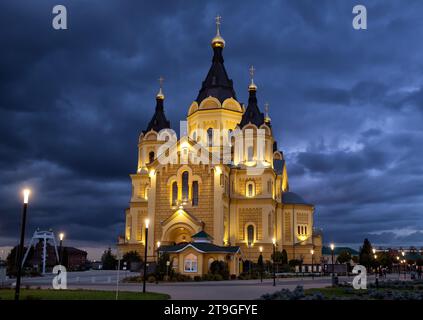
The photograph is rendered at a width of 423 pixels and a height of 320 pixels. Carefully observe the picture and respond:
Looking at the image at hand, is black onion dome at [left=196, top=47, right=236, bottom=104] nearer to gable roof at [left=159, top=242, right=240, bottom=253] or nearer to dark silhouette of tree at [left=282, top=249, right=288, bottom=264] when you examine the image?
dark silhouette of tree at [left=282, top=249, right=288, bottom=264]

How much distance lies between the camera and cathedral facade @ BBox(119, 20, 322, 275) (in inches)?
2215

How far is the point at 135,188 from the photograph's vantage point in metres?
67.2

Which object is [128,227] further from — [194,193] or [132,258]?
[194,193]

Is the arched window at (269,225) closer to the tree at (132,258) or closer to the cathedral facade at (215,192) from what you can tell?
the cathedral facade at (215,192)

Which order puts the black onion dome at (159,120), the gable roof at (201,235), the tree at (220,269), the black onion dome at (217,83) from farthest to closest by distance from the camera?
1. the black onion dome at (159,120)
2. the black onion dome at (217,83)
3. the gable roof at (201,235)
4. the tree at (220,269)

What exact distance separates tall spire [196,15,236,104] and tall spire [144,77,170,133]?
5.79m

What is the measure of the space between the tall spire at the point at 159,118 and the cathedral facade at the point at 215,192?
13 cm

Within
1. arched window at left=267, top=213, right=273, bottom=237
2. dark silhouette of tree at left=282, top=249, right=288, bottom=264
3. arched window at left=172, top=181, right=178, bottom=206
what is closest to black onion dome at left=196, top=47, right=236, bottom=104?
arched window at left=172, top=181, right=178, bottom=206

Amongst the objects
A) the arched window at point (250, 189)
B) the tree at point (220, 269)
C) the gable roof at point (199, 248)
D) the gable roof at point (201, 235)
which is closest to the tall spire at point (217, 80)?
the arched window at point (250, 189)

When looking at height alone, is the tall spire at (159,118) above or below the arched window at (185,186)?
above

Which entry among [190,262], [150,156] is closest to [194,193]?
[190,262]

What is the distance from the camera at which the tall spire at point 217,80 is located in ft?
220

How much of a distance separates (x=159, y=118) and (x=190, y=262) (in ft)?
89.1
